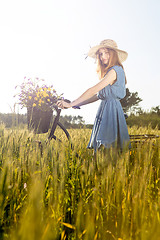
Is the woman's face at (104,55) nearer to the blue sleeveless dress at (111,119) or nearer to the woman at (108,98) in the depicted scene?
the woman at (108,98)

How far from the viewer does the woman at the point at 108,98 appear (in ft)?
7.79

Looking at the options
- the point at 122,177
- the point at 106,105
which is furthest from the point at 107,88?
the point at 122,177

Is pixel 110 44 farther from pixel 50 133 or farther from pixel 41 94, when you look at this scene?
pixel 50 133

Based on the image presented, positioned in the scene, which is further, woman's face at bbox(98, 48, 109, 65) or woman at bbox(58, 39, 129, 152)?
woman's face at bbox(98, 48, 109, 65)

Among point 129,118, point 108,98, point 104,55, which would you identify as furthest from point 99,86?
point 129,118

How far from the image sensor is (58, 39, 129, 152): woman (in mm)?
2375

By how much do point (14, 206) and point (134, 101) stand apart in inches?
738

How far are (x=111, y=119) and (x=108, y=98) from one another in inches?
9.4

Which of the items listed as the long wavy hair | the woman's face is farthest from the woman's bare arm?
the woman's face

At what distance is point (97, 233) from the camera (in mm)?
1074

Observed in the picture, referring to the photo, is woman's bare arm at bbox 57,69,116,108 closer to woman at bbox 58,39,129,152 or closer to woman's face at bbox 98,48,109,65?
woman at bbox 58,39,129,152

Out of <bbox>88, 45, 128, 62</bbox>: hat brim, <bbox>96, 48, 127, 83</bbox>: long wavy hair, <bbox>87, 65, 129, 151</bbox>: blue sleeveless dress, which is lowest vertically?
<bbox>87, 65, 129, 151</bbox>: blue sleeveless dress

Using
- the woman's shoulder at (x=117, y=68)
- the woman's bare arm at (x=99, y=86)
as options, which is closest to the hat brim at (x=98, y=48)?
the woman's shoulder at (x=117, y=68)

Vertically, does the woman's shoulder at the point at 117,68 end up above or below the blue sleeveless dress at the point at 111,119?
above
